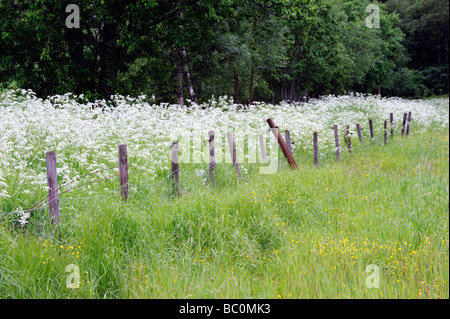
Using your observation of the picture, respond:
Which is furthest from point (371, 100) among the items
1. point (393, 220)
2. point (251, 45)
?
point (393, 220)

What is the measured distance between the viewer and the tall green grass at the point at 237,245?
11.1 feet

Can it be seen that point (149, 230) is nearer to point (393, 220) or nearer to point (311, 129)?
point (393, 220)

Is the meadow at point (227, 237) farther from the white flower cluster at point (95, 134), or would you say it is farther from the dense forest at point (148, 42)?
the dense forest at point (148, 42)

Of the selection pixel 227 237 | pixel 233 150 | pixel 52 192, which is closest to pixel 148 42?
pixel 233 150

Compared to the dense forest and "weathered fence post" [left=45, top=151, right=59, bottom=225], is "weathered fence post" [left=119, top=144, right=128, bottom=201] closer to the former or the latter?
"weathered fence post" [left=45, top=151, right=59, bottom=225]

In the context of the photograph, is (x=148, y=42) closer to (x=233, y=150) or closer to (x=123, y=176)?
(x=233, y=150)

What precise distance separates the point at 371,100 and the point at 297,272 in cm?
2075

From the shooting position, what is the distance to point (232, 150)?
7.39 meters

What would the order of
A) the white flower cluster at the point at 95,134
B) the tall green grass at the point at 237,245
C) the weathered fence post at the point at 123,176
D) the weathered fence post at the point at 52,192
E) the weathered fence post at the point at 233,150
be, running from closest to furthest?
1. the tall green grass at the point at 237,245
2. the weathered fence post at the point at 52,192
3. the weathered fence post at the point at 123,176
4. the white flower cluster at the point at 95,134
5. the weathered fence post at the point at 233,150

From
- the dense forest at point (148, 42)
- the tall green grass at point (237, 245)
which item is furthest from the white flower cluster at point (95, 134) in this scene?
the dense forest at point (148, 42)

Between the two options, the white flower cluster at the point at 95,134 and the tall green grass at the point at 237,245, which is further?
the white flower cluster at the point at 95,134

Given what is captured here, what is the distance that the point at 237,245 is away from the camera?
171 inches

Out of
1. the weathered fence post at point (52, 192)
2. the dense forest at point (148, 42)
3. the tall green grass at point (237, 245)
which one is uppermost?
the dense forest at point (148, 42)

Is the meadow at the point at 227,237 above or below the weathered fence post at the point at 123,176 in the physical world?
below
